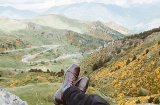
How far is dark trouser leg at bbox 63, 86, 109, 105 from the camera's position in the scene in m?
6.21

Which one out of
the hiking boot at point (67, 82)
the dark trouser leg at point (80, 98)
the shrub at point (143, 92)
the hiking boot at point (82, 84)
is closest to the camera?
the dark trouser leg at point (80, 98)

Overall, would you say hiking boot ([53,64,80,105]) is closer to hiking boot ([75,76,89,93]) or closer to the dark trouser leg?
hiking boot ([75,76,89,93])

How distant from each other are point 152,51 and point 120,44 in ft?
94.7

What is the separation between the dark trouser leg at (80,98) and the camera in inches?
245

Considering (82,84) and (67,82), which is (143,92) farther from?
(67,82)

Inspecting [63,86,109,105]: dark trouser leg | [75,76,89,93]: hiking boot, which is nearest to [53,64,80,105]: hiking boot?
[75,76,89,93]: hiking boot

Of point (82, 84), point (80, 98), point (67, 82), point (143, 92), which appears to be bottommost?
point (143, 92)

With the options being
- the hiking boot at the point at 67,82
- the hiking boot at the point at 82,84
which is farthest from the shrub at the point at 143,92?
the hiking boot at the point at 82,84

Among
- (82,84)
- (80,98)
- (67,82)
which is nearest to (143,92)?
(82,84)

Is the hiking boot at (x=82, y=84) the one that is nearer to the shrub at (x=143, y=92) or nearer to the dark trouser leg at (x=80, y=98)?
the dark trouser leg at (x=80, y=98)

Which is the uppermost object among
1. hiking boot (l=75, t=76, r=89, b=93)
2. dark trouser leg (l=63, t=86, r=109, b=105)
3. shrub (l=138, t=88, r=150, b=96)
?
dark trouser leg (l=63, t=86, r=109, b=105)

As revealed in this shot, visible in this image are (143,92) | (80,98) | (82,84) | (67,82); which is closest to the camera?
(80,98)

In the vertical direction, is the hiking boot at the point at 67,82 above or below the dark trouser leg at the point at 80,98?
below

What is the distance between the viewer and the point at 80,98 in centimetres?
693
